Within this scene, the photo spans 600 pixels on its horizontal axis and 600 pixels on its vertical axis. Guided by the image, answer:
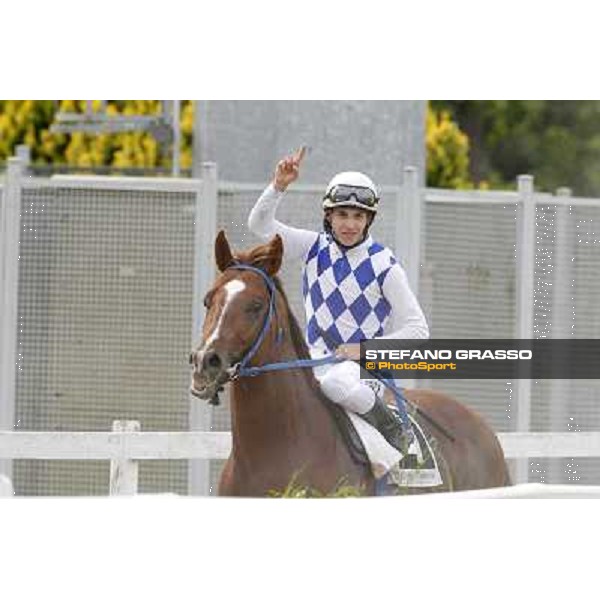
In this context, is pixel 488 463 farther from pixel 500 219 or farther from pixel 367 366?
pixel 500 219

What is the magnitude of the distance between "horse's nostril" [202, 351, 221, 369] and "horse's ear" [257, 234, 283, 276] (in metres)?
0.35

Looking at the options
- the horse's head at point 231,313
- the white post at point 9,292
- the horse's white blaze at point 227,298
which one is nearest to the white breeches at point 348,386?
the horse's head at point 231,313

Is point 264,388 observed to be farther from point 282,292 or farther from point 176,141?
point 176,141

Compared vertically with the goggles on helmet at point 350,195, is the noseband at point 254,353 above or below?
below

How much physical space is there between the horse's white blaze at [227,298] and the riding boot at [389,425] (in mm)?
623

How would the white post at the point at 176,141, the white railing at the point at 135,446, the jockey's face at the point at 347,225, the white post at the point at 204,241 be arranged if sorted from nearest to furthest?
the jockey's face at the point at 347,225, the white railing at the point at 135,446, the white post at the point at 204,241, the white post at the point at 176,141

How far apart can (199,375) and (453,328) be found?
5.10 ft

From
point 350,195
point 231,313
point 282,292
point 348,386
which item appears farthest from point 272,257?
point 348,386

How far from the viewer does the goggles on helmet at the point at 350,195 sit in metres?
7.13

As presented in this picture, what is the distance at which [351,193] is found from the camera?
7133mm

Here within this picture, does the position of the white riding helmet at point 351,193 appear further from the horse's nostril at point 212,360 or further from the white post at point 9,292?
the white post at point 9,292

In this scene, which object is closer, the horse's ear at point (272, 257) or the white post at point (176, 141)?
the horse's ear at point (272, 257)

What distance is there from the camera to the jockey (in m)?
7.04

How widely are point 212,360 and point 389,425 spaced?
0.73 m
